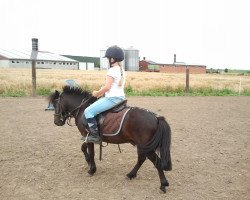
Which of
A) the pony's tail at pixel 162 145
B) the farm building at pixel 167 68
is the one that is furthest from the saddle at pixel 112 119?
the farm building at pixel 167 68

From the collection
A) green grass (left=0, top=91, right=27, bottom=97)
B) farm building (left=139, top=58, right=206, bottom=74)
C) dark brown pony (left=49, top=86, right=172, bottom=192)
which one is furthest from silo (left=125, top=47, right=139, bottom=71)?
dark brown pony (left=49, top=86, right=172, bottom=192)

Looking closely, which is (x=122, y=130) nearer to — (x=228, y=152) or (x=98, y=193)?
(x=98, y=193)

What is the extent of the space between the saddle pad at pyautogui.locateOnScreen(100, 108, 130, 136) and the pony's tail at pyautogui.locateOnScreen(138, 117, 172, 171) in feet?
1.73

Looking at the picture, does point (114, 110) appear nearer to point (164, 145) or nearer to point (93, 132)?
point (93, 132)

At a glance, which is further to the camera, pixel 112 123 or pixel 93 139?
pixel 93 139

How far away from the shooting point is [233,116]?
11.4m

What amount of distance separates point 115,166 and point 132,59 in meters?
78.3

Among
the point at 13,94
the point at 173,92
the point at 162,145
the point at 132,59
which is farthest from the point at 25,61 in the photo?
the point at 162,145

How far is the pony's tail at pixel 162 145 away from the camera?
4.53 meters

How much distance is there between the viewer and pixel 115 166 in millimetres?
5793

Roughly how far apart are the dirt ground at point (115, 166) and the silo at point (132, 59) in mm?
74431

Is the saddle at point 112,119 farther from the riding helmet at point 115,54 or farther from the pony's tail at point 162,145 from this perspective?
the riding helmet at point 115,54

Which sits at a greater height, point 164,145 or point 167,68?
point 167,68

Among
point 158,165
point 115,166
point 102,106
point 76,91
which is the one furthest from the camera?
point 115,166
